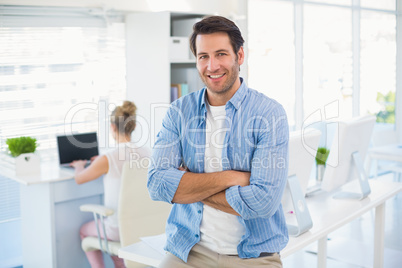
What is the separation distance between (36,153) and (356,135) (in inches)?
84.2

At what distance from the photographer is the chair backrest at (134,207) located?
9.76 feet

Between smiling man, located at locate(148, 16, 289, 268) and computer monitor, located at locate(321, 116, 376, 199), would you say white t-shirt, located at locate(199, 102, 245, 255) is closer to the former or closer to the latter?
smiling man, located at locate(148, 16, 289, 268)

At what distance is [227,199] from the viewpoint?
179 cm

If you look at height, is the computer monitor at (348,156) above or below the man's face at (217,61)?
below

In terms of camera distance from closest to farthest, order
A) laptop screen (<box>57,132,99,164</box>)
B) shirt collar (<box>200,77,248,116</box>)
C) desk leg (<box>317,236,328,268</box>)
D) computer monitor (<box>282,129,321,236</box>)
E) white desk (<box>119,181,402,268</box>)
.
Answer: shirt collar (<box>200,77,248,116</box>) → white desk (<box>119,181,402,268</box>) → computer monitor (<box>282,129,321,236</box>) → desk leg (<box>317,236,328,268</box>) → laptop screen (<box>57,132,99,164</box>)

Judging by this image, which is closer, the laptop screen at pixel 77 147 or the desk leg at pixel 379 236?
the desk leg at pixel 379 236

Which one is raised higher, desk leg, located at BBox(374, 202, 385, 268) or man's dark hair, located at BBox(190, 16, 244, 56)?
man's dark hair, located at BBox(190, 16, 244, 56)

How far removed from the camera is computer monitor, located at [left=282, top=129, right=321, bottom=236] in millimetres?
2391

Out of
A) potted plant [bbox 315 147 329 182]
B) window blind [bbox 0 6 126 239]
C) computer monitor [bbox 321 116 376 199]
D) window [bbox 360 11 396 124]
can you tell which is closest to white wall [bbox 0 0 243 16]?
window blind [bbox 0 6 126 239]

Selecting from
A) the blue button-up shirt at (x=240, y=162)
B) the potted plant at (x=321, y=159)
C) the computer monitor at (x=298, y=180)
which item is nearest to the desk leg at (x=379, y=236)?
the potted plant at (x=321, y=159)

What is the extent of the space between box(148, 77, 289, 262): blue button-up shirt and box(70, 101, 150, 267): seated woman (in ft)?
4.78

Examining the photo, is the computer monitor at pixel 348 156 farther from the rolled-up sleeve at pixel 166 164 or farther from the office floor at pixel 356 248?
the rolled-up sleeve at pixel 166 164

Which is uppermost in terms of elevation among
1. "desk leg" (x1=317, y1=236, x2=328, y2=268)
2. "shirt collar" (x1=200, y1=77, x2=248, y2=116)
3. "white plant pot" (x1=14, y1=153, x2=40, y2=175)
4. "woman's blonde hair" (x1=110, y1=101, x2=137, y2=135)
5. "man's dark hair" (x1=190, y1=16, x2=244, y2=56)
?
"man's dark hair" (x1=190, y1=16, x2=244, y2=56)

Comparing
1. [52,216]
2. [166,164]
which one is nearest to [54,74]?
[52,216]
